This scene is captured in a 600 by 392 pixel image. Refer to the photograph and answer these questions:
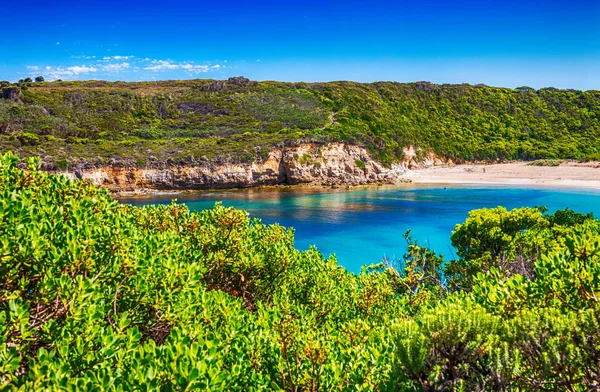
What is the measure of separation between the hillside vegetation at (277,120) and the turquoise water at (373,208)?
12294 mm

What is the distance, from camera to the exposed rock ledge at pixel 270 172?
205 ft

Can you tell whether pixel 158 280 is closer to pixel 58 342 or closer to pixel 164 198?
pixel 58 342

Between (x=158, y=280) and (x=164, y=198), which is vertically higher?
(x=158, y=280)

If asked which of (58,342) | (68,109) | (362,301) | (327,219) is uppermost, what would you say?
(68,109)

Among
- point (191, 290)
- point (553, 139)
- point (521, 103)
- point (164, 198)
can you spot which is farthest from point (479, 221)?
point (521, 103)

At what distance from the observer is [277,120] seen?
3317 inches

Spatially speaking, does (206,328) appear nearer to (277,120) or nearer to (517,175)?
(277,120)

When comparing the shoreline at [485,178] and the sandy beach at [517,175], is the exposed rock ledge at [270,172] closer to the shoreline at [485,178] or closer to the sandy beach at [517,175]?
the shoreline at [485,178]

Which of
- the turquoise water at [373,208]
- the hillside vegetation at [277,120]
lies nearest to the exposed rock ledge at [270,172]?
the hillside vegetation at [277,120]

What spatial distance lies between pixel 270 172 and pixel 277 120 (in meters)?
19.1

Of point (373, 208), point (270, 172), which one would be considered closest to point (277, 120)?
point (270, 172)

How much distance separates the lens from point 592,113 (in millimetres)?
107375

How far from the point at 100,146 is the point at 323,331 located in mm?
66498

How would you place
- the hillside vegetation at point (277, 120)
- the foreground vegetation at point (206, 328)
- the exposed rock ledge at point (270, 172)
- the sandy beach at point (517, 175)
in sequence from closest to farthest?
the foreground vegetation at point (206, 328) → the exposed rock ledge at point (270, 172) → the hillside vegetation at point (277, 120) → the sandy beach at point (517, 175)
